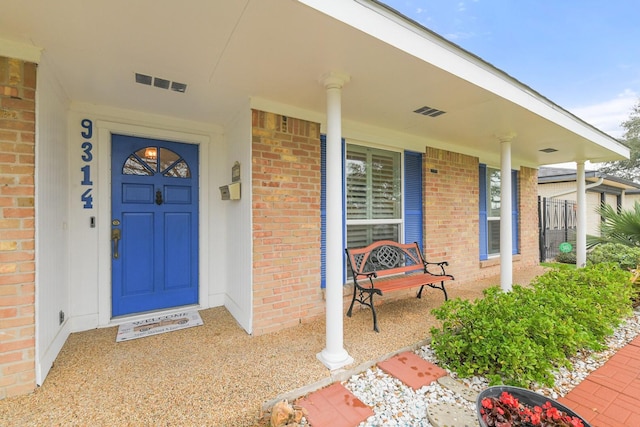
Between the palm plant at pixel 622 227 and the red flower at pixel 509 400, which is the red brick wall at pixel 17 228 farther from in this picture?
the palm plant at pixel 622 227

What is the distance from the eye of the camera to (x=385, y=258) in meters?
3.70

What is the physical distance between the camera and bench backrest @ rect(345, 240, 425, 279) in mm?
3428

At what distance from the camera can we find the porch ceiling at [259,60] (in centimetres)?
164

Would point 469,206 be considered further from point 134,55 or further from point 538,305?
point 134,55

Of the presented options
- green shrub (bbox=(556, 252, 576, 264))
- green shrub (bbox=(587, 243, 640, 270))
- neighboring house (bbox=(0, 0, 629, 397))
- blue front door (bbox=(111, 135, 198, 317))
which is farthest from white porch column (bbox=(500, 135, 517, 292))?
green shrub (bbox=(556, 252, 576, 264))

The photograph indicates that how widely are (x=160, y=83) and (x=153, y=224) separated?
5.46 feet

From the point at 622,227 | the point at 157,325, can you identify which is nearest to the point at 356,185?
the point at 157,325

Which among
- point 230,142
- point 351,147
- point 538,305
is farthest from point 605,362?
point 230,142

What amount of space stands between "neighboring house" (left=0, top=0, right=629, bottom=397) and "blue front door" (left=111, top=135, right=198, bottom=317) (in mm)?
17

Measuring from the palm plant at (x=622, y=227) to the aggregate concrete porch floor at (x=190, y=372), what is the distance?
16.0 feet

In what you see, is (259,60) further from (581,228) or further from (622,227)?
(622,227)

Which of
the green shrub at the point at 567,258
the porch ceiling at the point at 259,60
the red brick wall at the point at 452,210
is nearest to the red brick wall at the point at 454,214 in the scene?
the red brick wall at the point at 452,210

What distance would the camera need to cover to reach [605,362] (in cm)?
245

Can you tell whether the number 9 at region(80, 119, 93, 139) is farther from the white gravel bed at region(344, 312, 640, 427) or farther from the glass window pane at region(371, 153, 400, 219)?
the white gravel bed at region(344, 312, 640, 427)
